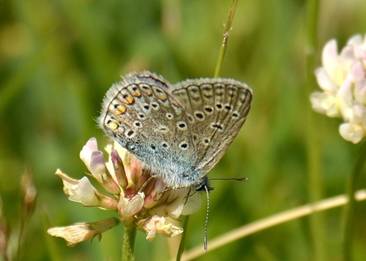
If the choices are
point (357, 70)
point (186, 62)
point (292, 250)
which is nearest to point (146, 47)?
point (186, 62)

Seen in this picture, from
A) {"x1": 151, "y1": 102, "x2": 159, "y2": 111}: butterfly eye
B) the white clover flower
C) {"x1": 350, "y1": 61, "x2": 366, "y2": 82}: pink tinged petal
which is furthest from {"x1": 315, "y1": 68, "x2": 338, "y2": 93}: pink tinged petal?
{"x1": 151, "y1": 102, "x2": 159, "y2": 111}: butterfly eye

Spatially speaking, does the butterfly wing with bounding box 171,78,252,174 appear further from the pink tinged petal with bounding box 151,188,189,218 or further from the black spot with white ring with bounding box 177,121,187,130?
the pink tinged petal with bounding box 151,188,189,218

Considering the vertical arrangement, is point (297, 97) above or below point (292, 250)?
above

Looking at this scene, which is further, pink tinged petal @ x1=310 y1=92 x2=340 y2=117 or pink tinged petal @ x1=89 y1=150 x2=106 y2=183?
pink tinged petal @ x1=310 y1=92 x2=340 y2=117

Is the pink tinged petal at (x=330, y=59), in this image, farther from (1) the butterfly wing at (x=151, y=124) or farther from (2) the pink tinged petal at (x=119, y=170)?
(2) the pink tinged petal at (x=119, y=170)

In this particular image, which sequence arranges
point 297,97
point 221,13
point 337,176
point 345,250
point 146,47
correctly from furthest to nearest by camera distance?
point 221,13 → point 146,47 → point 297,97 → point 337,176 → point 345,250

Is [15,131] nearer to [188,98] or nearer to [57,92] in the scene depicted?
[57,92]
